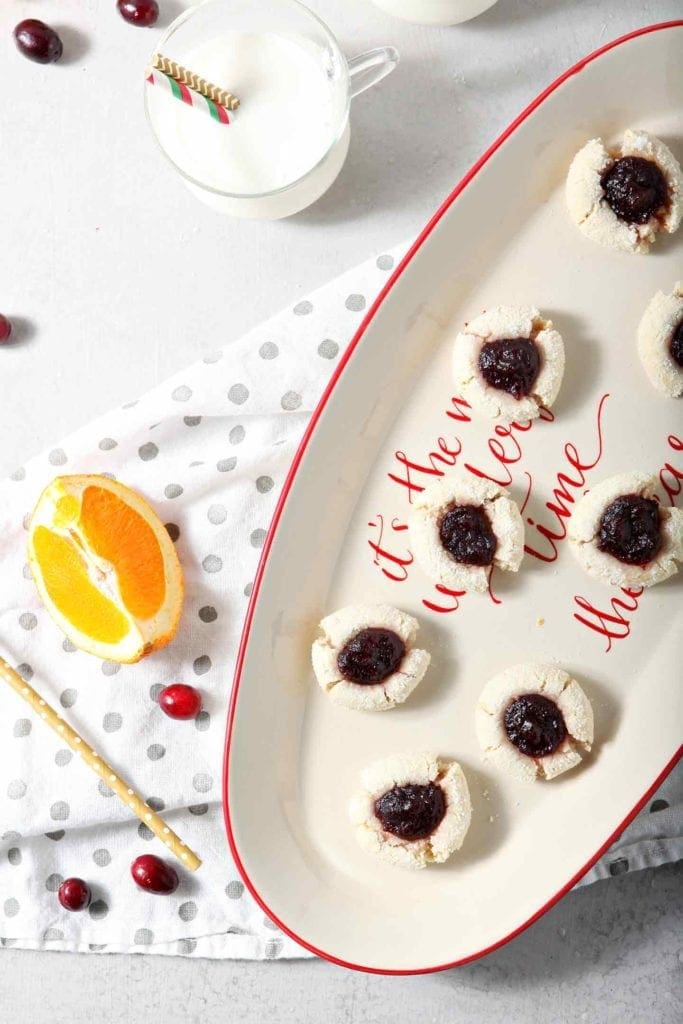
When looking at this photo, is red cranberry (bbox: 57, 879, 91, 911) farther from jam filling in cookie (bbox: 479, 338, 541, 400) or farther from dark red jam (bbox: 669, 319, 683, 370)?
dark red jam (bbox: 669, 319, 683, 370)

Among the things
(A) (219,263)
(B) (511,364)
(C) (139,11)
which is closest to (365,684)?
(B) (511,364)

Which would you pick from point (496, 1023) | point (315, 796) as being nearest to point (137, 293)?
point (315, 796)

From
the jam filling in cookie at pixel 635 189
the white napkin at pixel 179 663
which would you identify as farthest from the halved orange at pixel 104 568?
the jam filling in cookie at pixel 635 189

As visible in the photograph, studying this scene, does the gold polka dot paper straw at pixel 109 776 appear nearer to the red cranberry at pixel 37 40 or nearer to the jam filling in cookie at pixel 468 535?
the jam filling in cookie at pixel 468 535

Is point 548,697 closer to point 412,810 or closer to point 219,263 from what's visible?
point 412,810

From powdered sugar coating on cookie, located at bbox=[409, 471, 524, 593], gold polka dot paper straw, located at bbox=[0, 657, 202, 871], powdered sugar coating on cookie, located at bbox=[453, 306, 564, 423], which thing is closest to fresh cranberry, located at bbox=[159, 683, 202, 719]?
gold polka dot paper straw, located at bbox=[0, 657, 202, 871]

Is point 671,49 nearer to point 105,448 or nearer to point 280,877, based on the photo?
point 105,448
